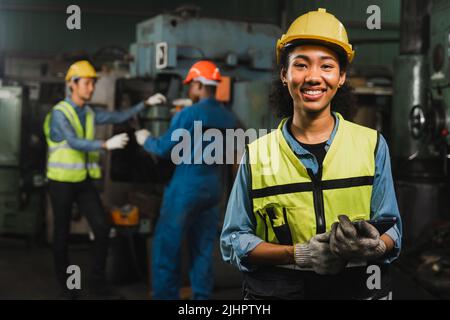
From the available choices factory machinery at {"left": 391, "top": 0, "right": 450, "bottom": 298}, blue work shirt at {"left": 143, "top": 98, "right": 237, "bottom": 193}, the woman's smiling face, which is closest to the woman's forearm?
the woman's smiling face

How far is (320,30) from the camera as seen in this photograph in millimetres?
1097

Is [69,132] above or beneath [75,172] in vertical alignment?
above

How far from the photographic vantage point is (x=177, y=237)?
Answer: 2787mm

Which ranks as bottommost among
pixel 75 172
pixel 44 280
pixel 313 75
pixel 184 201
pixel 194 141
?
pixel 44 280

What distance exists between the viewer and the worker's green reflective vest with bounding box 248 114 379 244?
114 cm

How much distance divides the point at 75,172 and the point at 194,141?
0.78m

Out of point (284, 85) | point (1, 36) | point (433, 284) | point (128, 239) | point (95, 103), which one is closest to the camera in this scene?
point (284, 85)

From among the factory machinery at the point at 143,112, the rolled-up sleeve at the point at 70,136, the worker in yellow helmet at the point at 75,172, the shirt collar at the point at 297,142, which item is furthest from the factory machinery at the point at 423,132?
the shirt collar at the point at 297,142

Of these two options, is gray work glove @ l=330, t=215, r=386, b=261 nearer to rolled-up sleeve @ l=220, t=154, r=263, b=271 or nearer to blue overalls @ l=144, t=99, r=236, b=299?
rolled-up sleeve @ l=220, t=154, r=263, b=271

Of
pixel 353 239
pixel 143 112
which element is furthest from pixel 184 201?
pixel 353 239

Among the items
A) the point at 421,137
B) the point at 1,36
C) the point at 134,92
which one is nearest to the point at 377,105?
the point at 421,137

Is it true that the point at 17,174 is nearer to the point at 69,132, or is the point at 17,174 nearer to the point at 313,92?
the point at 69,132

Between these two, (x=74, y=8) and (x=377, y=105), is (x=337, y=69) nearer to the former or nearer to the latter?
(x=74, y=8)

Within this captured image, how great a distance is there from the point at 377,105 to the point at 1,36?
4.85 metres
